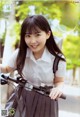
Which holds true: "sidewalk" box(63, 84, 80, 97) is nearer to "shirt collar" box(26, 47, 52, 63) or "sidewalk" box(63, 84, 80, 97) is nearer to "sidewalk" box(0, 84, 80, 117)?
"sidewalk" box(0, 84, 80, 117)

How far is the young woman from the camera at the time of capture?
0.97 meters

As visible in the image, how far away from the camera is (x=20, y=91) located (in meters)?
1.03

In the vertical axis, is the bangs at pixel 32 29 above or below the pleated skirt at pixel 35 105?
above

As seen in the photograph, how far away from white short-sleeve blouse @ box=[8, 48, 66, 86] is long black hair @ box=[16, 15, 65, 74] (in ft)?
0.06

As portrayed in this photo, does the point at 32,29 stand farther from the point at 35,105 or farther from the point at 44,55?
the point at 35,105

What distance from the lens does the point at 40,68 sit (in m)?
1.00

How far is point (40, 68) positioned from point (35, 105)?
0.17 m

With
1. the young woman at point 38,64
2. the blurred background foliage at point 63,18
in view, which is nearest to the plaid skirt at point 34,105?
the young woman at point 38,64

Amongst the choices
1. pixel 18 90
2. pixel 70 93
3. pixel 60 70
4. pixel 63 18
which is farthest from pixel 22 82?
pixel 63 18

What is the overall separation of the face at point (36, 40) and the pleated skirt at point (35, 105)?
7.8 inches

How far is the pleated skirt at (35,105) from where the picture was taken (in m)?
1.01

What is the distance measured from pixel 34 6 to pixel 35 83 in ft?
1.37

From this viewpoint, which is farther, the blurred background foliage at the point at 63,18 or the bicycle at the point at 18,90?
the blurred background foliage at the point at 63,18

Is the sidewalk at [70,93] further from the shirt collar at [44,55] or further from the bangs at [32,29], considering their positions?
the bangs at [32,29]
